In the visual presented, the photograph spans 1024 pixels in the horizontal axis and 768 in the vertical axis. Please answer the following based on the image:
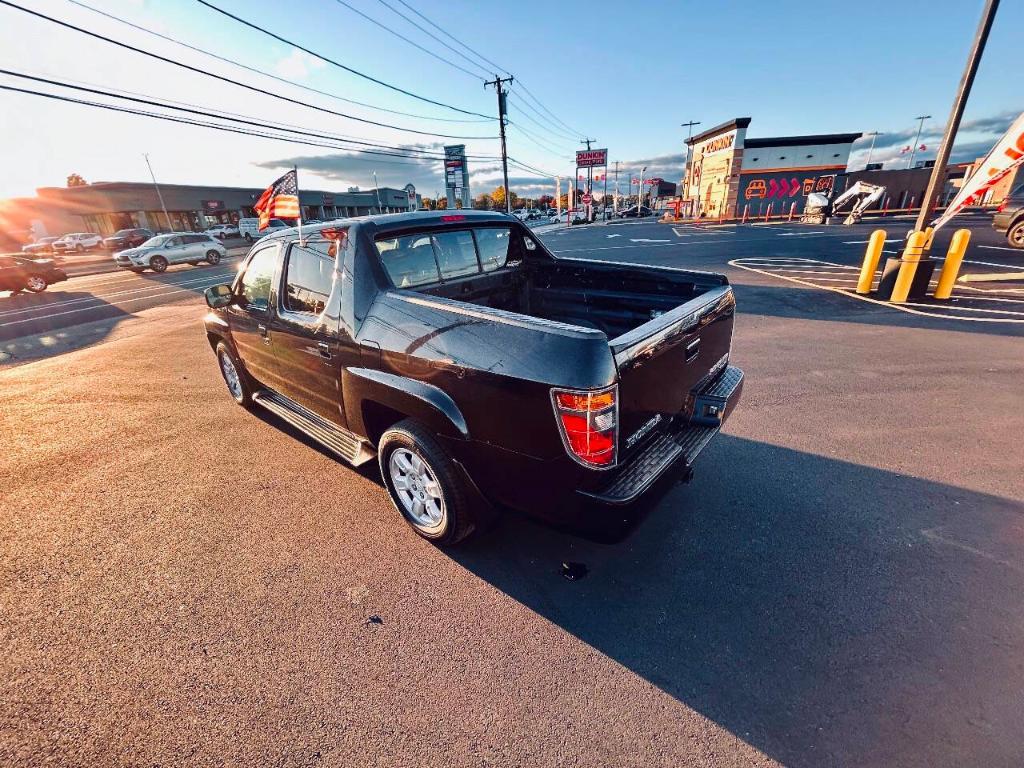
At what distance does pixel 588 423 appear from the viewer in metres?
1.93

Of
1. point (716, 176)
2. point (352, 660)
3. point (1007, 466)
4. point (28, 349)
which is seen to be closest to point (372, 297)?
point (352, 660)

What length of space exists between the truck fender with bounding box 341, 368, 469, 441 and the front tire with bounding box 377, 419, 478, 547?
0.46 feet

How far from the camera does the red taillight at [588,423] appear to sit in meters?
1.90

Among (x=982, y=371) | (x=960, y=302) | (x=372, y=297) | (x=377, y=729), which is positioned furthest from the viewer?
(x=960, y=302)

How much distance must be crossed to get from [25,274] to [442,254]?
22.3 m

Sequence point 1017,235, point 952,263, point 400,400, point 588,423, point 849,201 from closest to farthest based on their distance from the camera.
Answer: point 588,423
point 400,400
point 952,263
point 1017,235
point 849,201

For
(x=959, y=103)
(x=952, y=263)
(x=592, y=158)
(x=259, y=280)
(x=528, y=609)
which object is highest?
(x=592, y=158)

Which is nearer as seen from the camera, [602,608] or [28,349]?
[602,608]

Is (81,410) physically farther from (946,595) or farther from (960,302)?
(960,302)

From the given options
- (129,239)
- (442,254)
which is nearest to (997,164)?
(442,254)

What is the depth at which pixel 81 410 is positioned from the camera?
208 inches

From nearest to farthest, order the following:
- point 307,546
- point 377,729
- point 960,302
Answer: point 377,729 < point 307,546 < point 960,302

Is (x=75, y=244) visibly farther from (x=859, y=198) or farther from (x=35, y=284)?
(x=859, y=198)

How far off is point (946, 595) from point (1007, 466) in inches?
76.2
